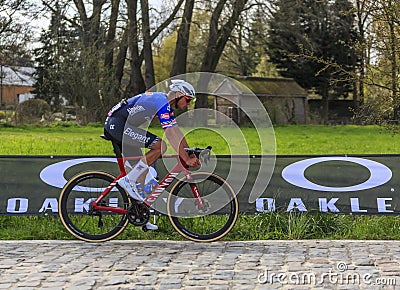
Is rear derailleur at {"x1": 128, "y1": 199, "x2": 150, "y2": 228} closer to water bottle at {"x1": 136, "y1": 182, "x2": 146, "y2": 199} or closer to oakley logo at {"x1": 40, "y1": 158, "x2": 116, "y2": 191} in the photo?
water bottle at {"x1": 136, "y1": 182, "x2": 146, "y2": 199}

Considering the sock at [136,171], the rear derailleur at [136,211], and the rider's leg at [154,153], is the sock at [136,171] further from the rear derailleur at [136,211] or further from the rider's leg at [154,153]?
the rear derailleur at [136,211]

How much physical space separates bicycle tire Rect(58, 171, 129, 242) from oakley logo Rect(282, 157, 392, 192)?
229 centimetres

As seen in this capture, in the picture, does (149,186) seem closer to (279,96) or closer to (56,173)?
(56,173)

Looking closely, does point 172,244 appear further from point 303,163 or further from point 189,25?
point 189,25

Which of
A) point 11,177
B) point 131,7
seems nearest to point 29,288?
point 11,177

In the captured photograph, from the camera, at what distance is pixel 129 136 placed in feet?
27.2

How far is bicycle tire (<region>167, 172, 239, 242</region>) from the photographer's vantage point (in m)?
8.35

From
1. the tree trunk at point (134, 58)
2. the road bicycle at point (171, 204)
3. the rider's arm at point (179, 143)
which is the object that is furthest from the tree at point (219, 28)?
the rider's arm at point (179, 143)

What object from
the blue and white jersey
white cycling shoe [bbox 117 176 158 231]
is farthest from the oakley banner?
the blue and white jersey

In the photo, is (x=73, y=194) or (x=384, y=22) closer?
(x=73, y=194)

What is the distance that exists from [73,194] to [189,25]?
23826mm

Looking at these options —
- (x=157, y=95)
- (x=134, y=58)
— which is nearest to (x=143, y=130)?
(x=157, y=95)

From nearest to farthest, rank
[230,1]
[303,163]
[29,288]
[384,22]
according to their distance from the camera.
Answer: [29,288] → [303,163] → [384,22] → [230,1]

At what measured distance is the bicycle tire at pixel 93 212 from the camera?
8461 mm
